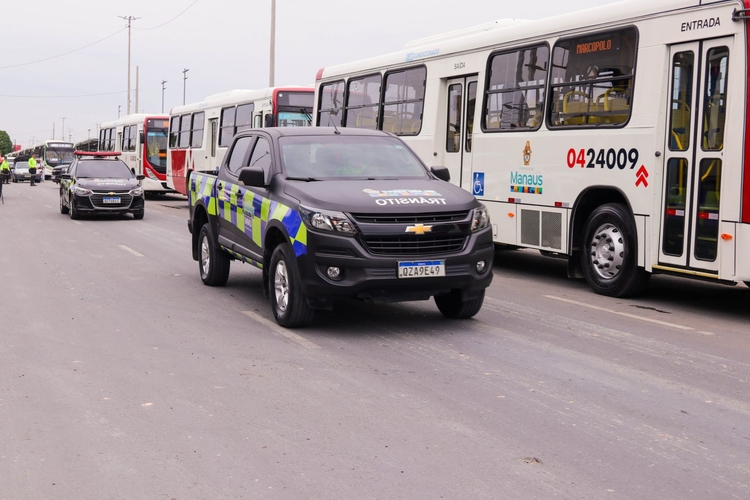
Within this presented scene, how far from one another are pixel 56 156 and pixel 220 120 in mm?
44136

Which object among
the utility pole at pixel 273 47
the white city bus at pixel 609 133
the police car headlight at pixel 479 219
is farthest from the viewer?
the utility pole at pixel 273 47

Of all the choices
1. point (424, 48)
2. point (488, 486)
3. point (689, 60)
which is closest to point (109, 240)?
point (424, 48)

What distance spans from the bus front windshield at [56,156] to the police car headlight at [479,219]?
202 ft

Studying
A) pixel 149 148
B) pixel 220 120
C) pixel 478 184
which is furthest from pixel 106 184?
pixel 149 148

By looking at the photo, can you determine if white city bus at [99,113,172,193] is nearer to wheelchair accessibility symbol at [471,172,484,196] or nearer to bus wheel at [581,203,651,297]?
wheelchair accessibility symbol at [471,172,484,196]

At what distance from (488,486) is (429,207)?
3.93m

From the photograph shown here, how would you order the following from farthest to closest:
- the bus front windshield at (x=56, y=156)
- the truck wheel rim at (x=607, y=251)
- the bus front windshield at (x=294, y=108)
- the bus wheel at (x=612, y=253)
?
the bus front windshield at (x=56, y=156) < the bus front windshield at (x=294, y=108) < the truck wheel rim at (x=607, y=251) < the bus wheel at (x=612, y=253)

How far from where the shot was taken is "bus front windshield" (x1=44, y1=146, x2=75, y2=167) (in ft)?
217

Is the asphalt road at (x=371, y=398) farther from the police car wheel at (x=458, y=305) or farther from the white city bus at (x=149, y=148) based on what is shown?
the white city bus at (x=149, y=148)

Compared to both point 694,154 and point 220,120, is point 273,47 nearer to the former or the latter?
point 220,120

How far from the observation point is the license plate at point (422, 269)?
789 centimetres

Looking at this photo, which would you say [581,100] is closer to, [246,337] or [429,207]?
[429,207]

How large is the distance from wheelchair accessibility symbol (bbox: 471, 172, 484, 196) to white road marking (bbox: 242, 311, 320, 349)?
189 inches

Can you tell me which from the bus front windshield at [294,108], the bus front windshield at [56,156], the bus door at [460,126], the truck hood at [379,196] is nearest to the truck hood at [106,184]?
the bus front windshield at [294,108]
